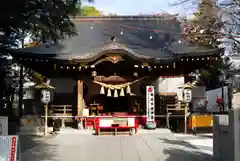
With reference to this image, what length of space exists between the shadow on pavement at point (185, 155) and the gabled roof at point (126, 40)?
8508mm

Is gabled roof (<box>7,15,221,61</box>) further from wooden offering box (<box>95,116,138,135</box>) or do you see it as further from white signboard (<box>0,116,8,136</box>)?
white signboard (<box>0,116,8,136</box>)

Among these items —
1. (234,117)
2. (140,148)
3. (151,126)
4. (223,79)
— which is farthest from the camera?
(223,79)

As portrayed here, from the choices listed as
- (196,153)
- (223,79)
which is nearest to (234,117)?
(196,153)

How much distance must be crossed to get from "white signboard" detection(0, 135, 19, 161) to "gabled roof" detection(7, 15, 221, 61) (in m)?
12.9

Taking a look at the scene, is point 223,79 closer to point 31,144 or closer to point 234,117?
point 31,144

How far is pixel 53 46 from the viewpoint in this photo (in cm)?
2252

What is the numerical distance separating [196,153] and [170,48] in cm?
1103

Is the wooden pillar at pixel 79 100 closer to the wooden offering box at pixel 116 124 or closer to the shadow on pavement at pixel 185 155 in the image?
the wooden offering box at pixel 116 124

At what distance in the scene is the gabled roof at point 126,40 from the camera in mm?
20447

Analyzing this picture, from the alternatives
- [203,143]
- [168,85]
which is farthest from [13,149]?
[168,85]

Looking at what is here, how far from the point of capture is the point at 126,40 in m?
23.7

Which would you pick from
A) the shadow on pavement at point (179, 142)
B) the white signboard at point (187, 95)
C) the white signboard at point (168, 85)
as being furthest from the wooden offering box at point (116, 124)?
the white signboard at point (168, 85)

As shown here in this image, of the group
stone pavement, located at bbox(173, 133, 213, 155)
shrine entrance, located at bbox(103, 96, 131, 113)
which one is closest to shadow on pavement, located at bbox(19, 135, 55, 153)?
stone pavement, located at bbox(173, 133, 213, 155)

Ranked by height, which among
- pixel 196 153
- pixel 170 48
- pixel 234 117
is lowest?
pixel 196 153
